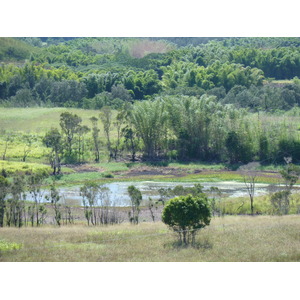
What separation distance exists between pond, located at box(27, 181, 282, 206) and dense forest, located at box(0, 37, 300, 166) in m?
0.92

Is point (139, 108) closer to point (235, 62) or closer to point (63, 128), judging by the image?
point (63, 128)

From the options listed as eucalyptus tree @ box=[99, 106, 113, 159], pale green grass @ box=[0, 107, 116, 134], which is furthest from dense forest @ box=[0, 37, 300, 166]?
pale green grass @ box=[0, 107, 116, 134]

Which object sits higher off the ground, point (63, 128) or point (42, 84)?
point (42, 84)

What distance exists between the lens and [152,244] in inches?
445

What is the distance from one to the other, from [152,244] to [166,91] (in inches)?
264

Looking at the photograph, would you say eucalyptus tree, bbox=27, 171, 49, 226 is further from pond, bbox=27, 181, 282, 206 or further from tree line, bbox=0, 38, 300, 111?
tree line, bbox=0, 38, 300, 111

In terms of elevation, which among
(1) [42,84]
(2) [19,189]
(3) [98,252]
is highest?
(1) [42,84]

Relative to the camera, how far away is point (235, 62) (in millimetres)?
17547

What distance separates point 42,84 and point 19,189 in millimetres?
3579

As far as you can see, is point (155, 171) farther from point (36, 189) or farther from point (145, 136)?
point (36, 189)

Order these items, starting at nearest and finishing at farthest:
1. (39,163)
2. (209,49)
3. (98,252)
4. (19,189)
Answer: (98,252), (19,189), (39,163), (209,49)

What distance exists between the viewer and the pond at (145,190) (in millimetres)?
13336

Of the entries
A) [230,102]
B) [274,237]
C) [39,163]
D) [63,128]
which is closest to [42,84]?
[63,128]

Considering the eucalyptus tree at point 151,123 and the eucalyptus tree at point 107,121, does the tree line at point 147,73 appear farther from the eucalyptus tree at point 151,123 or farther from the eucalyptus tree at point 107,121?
the eucalyptus tree at point 151,123
